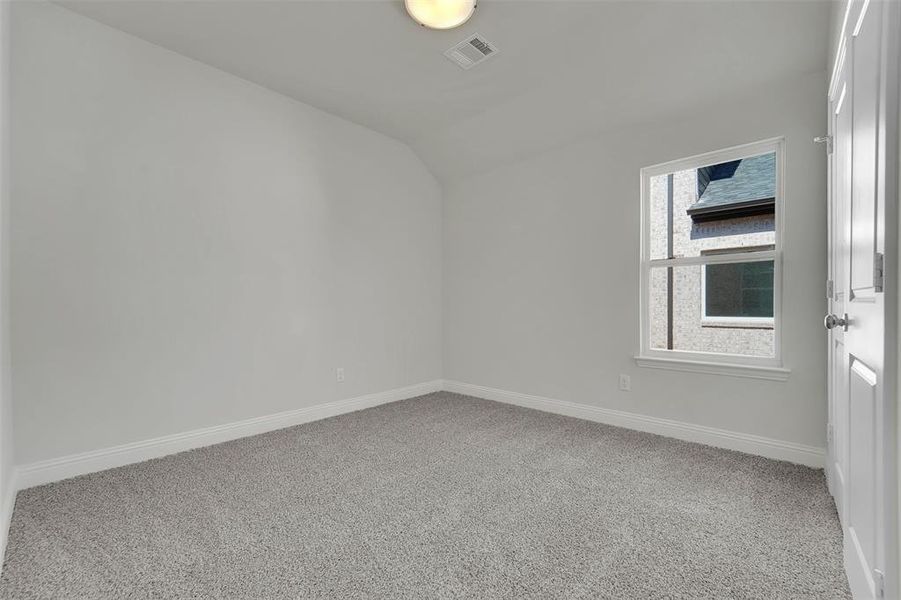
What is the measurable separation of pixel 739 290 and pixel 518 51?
6.91ft

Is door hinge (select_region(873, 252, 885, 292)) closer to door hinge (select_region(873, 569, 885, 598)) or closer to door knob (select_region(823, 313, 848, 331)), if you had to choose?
door knob (select_region(823, 313, 848, 331))

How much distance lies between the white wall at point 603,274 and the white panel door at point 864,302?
90 centimetres

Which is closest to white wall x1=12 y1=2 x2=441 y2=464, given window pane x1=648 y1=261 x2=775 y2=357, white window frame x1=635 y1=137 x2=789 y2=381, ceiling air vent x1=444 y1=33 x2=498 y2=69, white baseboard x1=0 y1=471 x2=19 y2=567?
white baseboard x1=0 y1=471 x2=19 y2=567

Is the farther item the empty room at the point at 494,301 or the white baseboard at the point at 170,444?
the white baseboard at the point at 170,444

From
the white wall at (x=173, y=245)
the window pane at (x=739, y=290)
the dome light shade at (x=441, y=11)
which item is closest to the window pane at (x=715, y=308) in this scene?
the window pane at (x=739, y=290)

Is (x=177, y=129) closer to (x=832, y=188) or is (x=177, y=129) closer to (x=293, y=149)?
(x=293, y=149)

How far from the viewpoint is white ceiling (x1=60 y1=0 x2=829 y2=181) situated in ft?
7.66

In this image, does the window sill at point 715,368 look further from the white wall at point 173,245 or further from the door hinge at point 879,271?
the white wall at point 173,245

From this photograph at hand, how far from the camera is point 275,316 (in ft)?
10.8

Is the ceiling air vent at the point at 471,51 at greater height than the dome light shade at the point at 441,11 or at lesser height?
greater

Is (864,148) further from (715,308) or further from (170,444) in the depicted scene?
(170,444)

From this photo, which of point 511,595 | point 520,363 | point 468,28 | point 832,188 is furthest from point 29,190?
point 832,188

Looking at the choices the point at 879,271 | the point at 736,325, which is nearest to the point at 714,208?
the point at 736,325

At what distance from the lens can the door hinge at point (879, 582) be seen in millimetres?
1011
